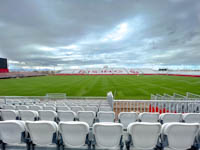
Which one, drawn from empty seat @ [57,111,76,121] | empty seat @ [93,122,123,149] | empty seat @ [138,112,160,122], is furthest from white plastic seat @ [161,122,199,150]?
empty seat @ [57,111,76,121]

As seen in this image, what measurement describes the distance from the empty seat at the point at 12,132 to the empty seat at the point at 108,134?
1.64 meters

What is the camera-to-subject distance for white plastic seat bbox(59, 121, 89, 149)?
2240 millimetres

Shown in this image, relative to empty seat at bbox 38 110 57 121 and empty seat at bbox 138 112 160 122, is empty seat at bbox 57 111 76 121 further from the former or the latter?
empty seat at bbox 138 112 160 122

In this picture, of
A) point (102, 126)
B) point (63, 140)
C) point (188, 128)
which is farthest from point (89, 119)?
point (188, 128)

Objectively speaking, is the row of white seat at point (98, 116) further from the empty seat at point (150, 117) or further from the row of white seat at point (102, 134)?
the row of white seat at point (102, 134)

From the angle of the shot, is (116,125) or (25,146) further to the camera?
(25,146)

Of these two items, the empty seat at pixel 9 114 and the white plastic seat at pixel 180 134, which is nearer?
the white plastic seat at pixel 180 134

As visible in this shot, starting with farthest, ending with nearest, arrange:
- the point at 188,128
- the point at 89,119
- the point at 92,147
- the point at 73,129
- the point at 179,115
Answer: the point at 89,119 → the point at 179,115 → the point at 92,147 → the point at 73,129 → the point at 188,128

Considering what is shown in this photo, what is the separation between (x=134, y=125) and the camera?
217cm

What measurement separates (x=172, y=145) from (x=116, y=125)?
50.9 inches

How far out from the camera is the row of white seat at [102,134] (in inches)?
85.3

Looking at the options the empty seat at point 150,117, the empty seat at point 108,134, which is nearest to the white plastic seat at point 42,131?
the empty seat at point 108,134

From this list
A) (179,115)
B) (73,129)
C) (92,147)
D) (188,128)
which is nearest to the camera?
(188,128)

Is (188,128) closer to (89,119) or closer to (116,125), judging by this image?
(116,125)
